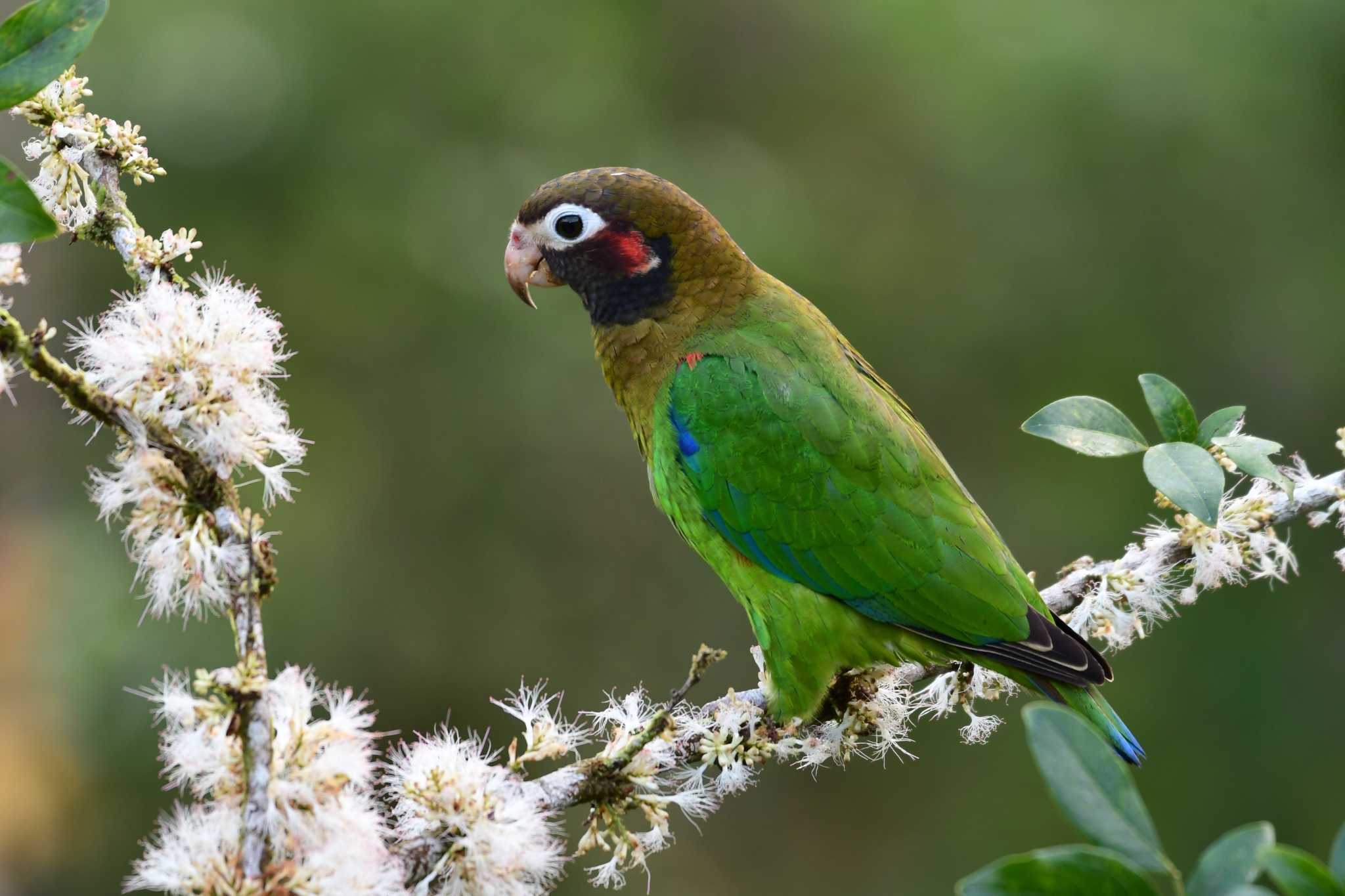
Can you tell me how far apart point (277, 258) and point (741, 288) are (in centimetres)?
409

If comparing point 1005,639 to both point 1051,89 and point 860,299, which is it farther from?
point 1051,89

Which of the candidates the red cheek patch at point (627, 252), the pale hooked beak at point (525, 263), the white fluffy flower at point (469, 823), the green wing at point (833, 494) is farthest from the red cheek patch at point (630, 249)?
the white fluffy flower at point (469, 823)

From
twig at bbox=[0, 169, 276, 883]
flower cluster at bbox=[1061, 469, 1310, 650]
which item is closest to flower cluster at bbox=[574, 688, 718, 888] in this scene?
twig at bbox=[0, 169, 276, 883]

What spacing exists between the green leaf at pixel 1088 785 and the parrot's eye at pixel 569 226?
7.89 ft

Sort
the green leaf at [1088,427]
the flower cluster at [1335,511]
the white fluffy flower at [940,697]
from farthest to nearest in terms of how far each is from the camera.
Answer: the white fluffy flower at [940,697]
the flower cluster at [1335,511]
the green leaf at [1088,427]

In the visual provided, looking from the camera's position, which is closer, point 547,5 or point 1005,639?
point 1005,639

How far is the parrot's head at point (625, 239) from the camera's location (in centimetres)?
342

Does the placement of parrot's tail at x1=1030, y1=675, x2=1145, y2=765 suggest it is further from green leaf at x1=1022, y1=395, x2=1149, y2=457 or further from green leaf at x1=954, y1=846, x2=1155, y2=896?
green leaf at x1=954, y1=846, x2=1155, y2=896

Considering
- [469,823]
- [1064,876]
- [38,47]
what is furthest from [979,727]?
[38,47]

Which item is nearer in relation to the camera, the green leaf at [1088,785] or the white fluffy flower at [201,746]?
the green leaf at [1088,785]

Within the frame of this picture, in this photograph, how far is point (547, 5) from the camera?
7.37 meters

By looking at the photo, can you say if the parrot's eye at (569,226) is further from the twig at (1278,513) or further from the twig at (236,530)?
the twig at (236,530)

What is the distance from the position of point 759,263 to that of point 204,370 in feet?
17.4

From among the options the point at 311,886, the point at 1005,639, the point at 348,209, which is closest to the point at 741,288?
the point at 1005,639
